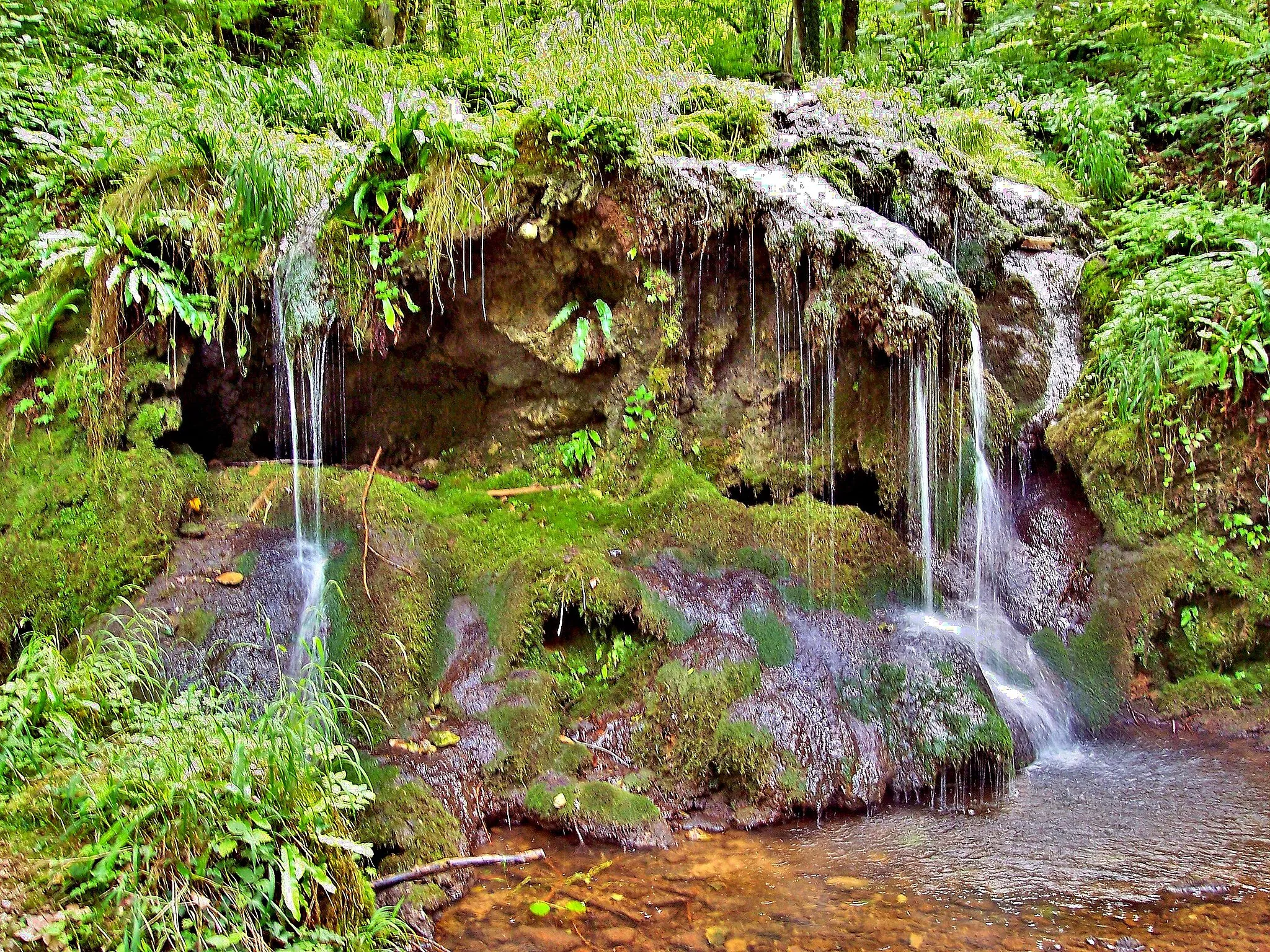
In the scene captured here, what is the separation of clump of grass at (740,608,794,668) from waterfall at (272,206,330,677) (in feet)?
9.12

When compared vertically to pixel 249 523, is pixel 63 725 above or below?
below

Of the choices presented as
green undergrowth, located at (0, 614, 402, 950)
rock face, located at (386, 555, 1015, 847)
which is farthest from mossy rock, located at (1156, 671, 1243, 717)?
green undergrowth, located at (0, 614, 402, 950)

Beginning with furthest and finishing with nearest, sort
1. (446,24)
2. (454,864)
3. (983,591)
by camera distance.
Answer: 1. (446,24)
2. (983,591)
3. (454,864)

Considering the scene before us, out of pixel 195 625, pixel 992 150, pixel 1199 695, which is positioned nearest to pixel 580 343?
pixel 195 625

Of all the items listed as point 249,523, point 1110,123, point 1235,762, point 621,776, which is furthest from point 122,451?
point 1110,123

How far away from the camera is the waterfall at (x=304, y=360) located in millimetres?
5480

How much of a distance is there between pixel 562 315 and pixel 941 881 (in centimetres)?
431

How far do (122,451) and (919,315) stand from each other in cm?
542

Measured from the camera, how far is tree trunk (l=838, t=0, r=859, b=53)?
36.9 feet

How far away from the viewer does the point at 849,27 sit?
1127 centimetres

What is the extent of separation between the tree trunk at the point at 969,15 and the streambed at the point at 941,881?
1193 cm

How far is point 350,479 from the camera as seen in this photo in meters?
5.75

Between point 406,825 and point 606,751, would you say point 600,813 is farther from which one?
point 406,825

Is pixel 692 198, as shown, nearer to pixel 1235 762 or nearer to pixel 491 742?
pixel 491 742
